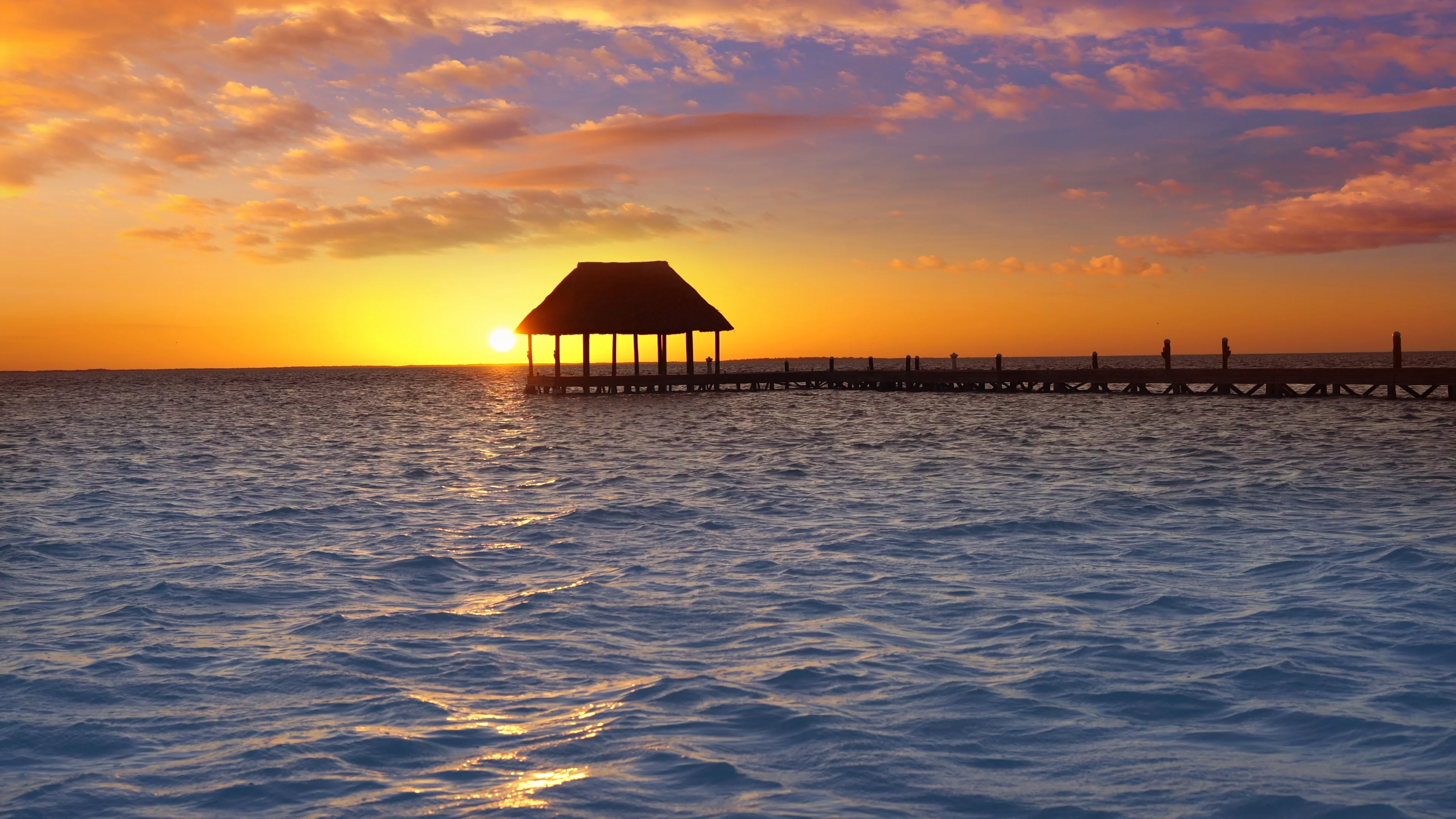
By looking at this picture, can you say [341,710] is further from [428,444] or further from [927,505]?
[428,444]

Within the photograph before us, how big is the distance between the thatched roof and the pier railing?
105 inches

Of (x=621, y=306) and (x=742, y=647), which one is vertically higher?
(x=621, y=306)

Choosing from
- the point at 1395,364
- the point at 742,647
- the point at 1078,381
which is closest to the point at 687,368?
the point at 1078,381

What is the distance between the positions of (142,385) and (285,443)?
102 metres

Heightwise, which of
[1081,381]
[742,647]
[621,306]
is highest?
[621,306]

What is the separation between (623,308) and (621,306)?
109 mm

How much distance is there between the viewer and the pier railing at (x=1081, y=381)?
112 feet

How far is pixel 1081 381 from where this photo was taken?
4316cm

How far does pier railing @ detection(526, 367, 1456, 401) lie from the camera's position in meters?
34.1

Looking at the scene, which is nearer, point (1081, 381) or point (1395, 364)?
point (1395, 364)

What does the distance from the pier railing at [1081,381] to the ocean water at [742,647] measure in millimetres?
18838

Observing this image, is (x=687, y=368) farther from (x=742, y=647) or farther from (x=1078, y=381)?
(x=742, y=647)

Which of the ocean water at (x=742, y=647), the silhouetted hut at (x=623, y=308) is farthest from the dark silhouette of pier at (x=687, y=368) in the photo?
the ocean water at (x=742, y=647)

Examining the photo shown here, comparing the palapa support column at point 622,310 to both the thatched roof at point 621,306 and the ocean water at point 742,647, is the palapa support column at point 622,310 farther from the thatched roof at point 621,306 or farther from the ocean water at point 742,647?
the ocean water at point 742,647
